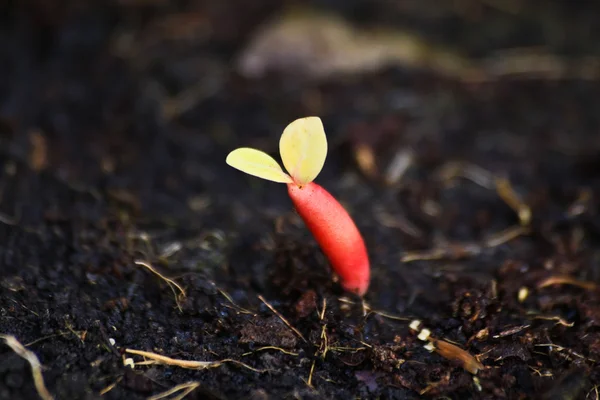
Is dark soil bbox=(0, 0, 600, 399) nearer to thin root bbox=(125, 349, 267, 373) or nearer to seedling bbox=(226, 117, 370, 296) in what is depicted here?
thin root bbox=(125, 349, 267, 373)

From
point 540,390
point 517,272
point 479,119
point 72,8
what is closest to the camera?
point 540,390

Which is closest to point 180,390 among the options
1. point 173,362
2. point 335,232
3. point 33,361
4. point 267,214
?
point 173,362

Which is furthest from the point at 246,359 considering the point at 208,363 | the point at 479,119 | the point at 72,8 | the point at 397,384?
the point at 72,8

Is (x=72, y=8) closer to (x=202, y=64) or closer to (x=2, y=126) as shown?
(x=202, y=64)

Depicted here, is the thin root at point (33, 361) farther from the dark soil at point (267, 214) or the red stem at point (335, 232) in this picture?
the red stem at point (335, 232)

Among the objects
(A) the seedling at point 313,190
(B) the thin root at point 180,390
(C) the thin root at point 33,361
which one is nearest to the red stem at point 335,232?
(A) the seedling at point 313,190

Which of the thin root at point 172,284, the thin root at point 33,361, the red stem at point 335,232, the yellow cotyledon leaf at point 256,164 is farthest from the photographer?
the thin root at point 172,284

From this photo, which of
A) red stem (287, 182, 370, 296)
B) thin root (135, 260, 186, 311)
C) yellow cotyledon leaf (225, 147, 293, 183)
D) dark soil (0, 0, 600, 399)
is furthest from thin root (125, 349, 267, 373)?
yellow cotyledon leaf (225, 147, 293, 183)
